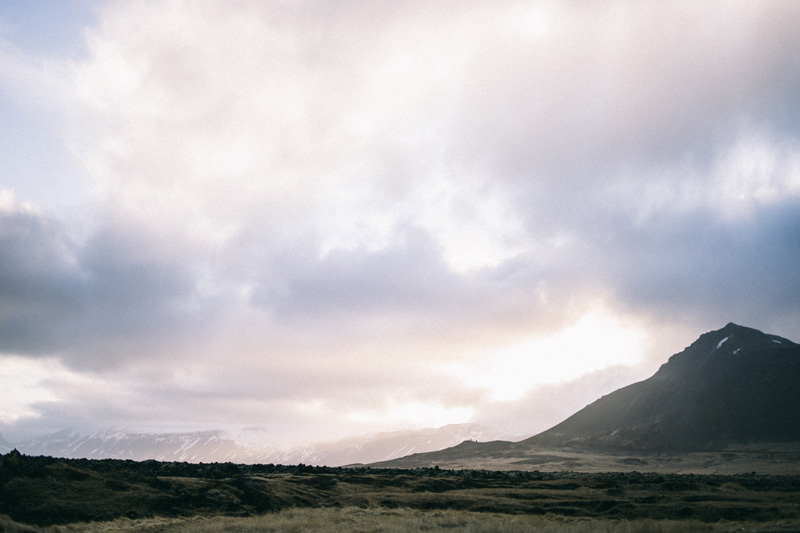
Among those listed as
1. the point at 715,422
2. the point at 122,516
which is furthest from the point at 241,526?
the point at 715,422

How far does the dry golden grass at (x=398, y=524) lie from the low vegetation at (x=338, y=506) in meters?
0.08

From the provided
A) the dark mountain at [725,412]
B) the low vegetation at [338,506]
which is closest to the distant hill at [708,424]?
the dark mountain at [725,412]

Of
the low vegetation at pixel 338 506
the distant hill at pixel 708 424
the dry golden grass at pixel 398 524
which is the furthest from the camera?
the distant hill at pixel 708 424

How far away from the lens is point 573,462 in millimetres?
138000

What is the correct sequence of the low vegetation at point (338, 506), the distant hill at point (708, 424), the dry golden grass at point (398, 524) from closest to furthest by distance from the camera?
the dry golden grass at point (398, 524), the low vegetation at point (338, 506), the distant hill at point (708, 424)

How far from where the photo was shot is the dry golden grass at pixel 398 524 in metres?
27.0

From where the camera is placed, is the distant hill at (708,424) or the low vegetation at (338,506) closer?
the low vegetation at (338,506)

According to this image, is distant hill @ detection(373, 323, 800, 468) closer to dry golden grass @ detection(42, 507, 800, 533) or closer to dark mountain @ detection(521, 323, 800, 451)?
dark mountain @ detection(521, 323, 800, 451)

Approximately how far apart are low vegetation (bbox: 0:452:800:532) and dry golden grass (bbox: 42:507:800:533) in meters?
0.08

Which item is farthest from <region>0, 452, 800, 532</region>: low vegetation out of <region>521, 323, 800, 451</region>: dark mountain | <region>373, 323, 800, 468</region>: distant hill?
<region>521, 323, 800, 451</region>: dark mountain

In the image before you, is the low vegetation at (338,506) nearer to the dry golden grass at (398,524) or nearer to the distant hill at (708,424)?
the dry golden grass at (398,524)

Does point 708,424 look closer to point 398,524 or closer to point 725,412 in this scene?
point 725,412

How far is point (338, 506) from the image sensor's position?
42344mm

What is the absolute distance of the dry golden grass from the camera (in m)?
27.0
